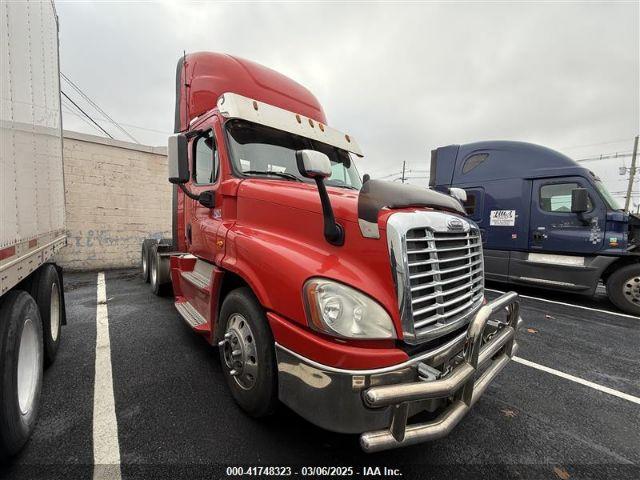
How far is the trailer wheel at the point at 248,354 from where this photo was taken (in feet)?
6.88

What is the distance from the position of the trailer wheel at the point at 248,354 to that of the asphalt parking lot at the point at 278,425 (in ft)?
0.86

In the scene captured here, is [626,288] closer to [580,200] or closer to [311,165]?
[580,200]

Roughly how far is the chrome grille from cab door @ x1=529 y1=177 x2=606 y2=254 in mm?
6061

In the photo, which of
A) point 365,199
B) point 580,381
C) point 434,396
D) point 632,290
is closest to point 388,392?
point 434,396

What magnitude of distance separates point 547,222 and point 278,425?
741 centimetres

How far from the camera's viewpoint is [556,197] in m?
6.83

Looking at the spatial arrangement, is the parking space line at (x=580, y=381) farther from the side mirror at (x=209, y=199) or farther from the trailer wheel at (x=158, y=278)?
the trailer wheel at (x=158, y=278)

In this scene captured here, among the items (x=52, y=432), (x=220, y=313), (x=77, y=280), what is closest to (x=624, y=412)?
(x=220, y=313)

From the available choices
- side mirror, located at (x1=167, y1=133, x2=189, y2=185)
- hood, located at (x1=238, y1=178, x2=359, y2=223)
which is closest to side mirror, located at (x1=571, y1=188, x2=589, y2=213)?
hood, located at (x1=238, y1=178, x2=359, y2=223)

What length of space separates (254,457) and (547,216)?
7.74 m

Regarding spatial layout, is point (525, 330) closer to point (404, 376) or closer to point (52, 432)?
point (404, 376)

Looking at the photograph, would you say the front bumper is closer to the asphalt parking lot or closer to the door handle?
the asphalt parking lot

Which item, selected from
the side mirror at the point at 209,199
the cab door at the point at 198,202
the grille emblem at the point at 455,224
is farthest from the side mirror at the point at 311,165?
the side mirror at the point at 209,199

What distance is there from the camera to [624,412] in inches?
109
